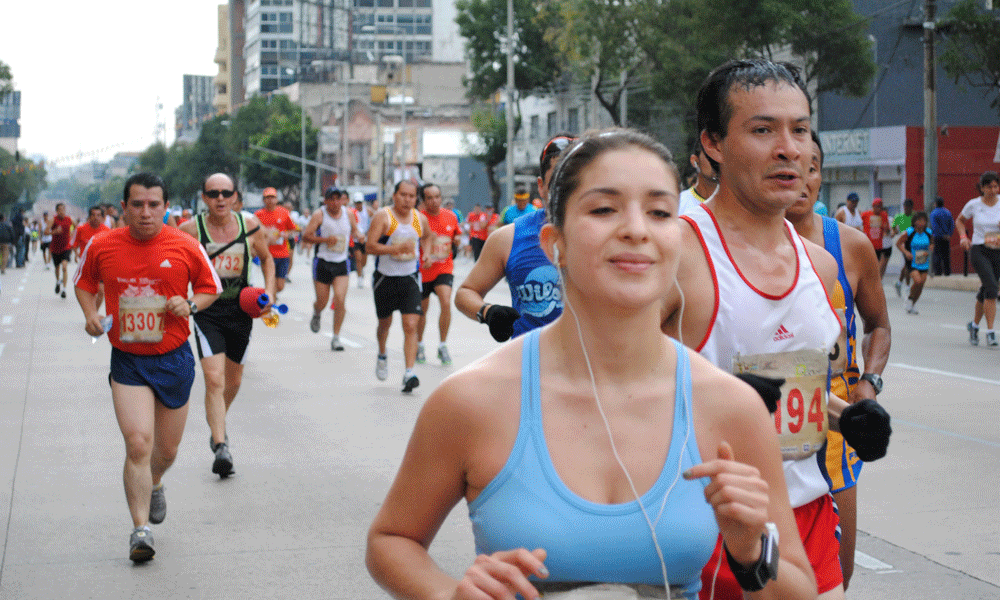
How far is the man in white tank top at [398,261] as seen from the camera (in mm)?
12148

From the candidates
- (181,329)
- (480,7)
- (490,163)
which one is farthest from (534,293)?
(490,163)

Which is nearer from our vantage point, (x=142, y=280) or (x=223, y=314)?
(x=142, y=280)

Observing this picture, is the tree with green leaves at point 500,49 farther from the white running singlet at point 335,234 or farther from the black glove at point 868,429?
the black glove at point 868,429

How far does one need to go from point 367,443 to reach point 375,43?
136m

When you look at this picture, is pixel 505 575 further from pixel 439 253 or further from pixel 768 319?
pixel 439 253

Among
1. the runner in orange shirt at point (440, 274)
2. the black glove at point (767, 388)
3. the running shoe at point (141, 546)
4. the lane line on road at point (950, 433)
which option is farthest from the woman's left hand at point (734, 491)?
the runner in orange shirt at point (440, 274)

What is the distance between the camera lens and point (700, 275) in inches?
122

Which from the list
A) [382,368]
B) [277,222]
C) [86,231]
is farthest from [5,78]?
[382,368]

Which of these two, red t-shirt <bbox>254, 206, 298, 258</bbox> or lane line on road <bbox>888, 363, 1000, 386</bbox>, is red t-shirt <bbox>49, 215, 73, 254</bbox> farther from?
lane line on road <bbox>888, 363, 1000, 386</bbox>

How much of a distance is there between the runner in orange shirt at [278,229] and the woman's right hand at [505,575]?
16471mm

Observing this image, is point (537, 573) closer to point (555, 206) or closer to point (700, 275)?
point (555, 206)

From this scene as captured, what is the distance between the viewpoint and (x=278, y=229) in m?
19.8

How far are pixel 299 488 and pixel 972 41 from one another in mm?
23647

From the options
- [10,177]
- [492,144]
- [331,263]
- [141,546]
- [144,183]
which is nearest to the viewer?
[141,546]
